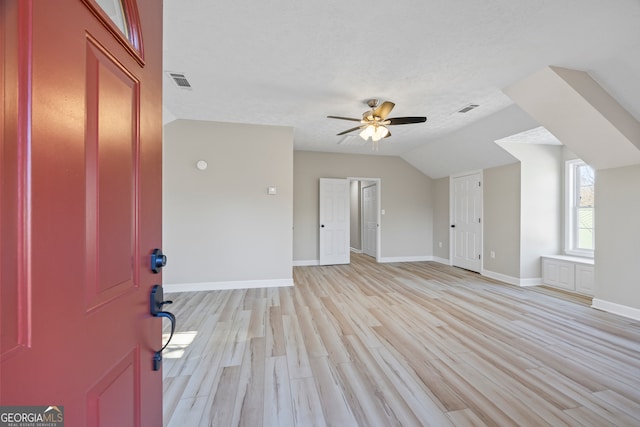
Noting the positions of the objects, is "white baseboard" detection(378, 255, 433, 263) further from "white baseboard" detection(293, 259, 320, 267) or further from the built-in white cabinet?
the built-in white cabinet

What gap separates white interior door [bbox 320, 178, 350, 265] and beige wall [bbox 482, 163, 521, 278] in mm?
2905

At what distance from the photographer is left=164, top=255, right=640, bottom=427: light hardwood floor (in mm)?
1674

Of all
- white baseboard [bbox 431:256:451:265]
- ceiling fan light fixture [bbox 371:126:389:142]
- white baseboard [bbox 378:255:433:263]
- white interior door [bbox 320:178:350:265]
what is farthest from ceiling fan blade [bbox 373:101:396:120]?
white baseboard [bbox 431:256:451:265]

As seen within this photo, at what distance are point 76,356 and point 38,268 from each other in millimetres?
232

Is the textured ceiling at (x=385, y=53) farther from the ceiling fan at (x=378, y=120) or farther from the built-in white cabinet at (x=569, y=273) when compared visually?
the built-in white cabinet at (x=569, y=273)

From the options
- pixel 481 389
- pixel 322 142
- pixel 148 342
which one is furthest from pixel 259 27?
pixel 322 142

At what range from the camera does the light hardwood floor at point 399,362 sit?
5.49 ft

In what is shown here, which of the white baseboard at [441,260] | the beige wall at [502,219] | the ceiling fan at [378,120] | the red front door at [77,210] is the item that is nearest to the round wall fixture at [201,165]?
the ceiling fan at [378,120]

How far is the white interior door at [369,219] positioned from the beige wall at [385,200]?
43 cm

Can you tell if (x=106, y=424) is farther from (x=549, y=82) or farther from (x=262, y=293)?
(x=549, y=82)

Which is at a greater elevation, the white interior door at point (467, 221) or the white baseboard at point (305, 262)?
the white interior door at point (467, 221)

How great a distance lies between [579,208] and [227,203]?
19.2 feet

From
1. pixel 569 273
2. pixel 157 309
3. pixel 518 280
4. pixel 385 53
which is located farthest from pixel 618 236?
pixel 157 309

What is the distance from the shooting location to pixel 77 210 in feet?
1.96
